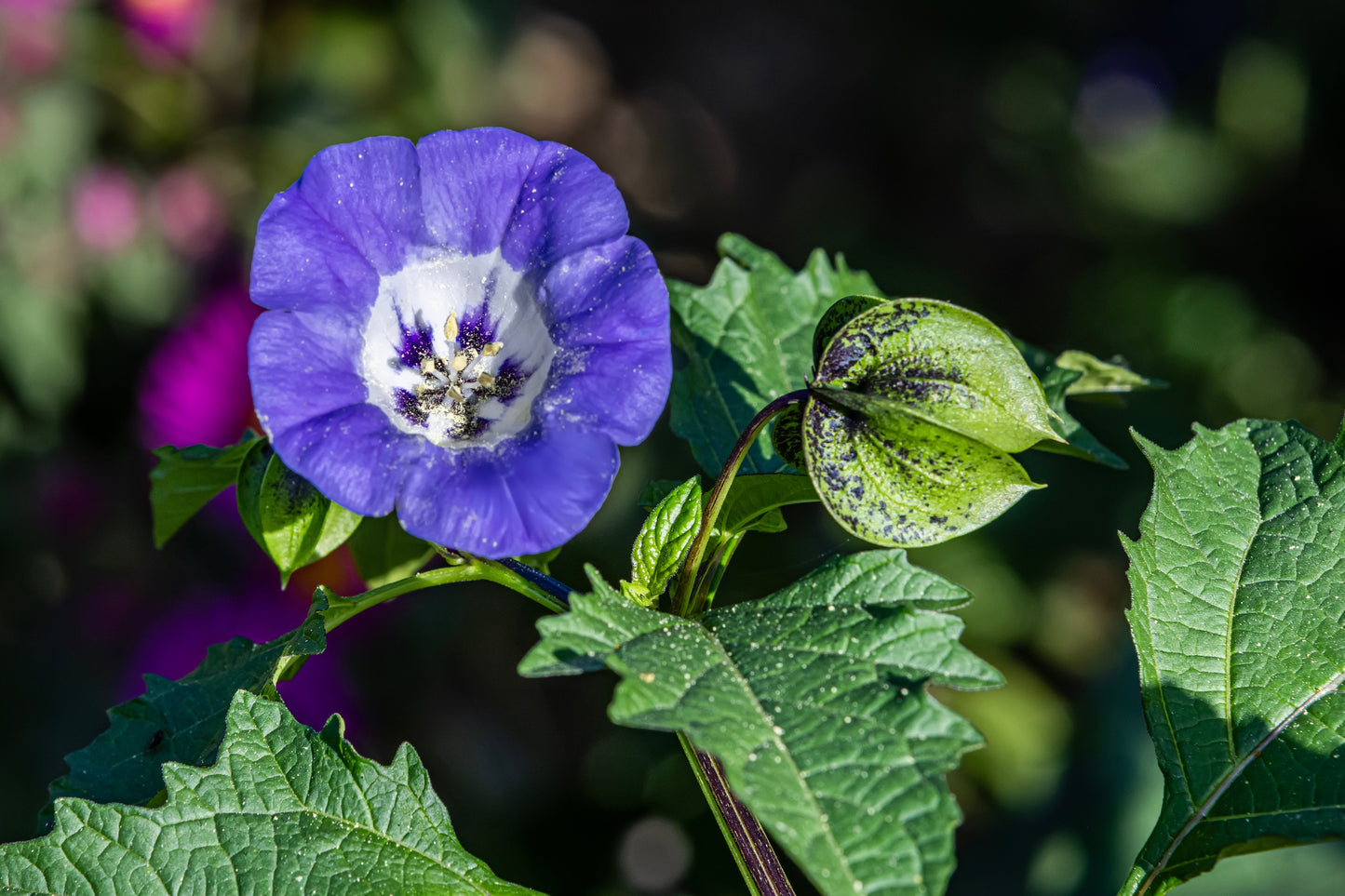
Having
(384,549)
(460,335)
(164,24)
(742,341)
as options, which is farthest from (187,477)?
(164,24)

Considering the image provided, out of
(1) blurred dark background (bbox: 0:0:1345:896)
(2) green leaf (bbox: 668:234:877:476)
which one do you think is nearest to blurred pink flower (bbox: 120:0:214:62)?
(1) blurred dark background (bbox: 0:0:1345:896)

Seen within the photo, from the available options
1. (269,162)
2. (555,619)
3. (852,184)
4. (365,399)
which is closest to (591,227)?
(365,399)

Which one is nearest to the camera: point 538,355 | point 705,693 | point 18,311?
point 705,693

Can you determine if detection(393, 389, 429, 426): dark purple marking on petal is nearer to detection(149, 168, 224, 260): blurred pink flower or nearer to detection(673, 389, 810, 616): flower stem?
detection(673, 389, 810, 616): flower stem

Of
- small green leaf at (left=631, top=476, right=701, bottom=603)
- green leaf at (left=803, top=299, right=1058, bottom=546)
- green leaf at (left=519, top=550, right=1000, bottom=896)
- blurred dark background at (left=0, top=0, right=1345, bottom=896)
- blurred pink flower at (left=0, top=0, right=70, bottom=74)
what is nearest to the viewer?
green leaf at (left=519, top=550, right=1000, bottom=896)

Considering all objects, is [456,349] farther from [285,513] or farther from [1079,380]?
[1079,380]

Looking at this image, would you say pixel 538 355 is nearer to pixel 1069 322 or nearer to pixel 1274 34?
pixel 1069 322

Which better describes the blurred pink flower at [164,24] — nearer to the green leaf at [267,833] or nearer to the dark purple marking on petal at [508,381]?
the dark purple marking on petal at [508,381]

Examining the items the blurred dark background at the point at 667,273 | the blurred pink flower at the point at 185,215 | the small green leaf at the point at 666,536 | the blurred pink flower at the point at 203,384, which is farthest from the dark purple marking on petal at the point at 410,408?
the blurred pink flower at the point at 185,215
